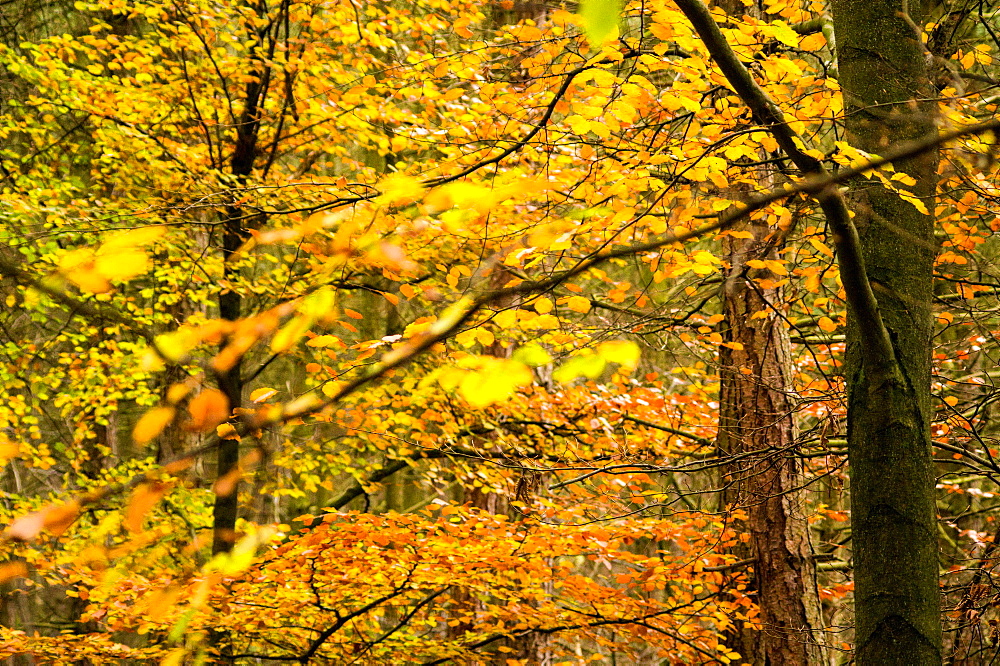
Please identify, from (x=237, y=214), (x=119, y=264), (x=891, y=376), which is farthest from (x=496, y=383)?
(x=237, y=214)

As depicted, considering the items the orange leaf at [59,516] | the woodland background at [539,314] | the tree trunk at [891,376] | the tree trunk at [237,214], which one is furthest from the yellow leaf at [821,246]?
the tree trunk at [237,214]

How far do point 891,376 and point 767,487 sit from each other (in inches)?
104

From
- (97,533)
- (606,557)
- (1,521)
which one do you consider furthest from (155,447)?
(97,533)

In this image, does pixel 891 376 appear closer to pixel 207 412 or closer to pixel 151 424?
pixel 207 412

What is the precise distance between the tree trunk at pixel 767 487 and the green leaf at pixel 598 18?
388 centimetres

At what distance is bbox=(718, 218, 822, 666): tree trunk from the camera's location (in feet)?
16.5

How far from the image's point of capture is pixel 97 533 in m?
1.55

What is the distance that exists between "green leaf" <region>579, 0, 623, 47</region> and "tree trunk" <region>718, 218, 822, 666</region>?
3.88m

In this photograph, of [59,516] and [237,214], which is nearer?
[59,516]

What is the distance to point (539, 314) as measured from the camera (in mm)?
3807

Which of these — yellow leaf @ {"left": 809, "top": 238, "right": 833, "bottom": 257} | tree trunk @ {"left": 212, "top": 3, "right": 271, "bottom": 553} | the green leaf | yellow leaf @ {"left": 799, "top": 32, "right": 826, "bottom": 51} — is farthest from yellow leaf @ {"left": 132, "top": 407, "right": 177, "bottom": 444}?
tree trunk @ {"left": 212, "top": 3, "right": 271, "bottom": 553}

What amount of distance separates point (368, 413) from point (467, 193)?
566 centimetres

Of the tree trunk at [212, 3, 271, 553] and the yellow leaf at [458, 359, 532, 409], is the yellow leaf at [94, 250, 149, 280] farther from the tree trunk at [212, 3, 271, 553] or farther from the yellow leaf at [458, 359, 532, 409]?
the tree trunk at [212, 3, 271, 553]

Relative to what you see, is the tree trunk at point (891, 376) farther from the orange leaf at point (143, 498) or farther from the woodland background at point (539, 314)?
the orange leaf at point (143, 498)
